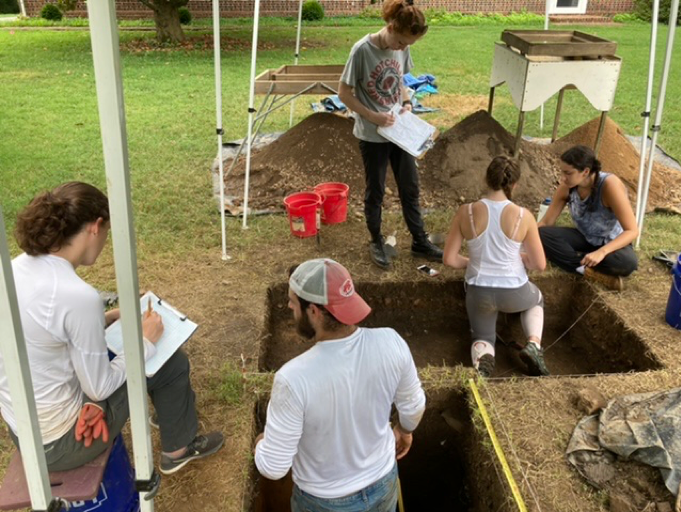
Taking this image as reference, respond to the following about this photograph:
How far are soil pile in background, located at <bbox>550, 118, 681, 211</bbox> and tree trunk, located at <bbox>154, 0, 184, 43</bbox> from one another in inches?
507

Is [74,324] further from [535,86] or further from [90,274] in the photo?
[535,86]

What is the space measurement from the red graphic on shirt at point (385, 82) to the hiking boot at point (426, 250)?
47.2 inches

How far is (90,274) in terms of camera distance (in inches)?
175

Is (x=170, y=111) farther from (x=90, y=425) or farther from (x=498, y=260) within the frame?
(x=90, y=425)

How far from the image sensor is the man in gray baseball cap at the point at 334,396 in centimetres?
179

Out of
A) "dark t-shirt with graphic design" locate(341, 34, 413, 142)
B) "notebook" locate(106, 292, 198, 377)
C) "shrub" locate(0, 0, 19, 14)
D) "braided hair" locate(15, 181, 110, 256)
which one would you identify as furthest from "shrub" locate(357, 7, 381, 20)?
"braided hair" locate(15, 181, 110, 256)

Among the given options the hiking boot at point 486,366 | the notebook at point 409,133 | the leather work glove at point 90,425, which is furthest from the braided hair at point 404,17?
the leather work glove at point 90,425

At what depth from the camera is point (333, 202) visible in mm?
5164

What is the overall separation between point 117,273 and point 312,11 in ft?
75.4

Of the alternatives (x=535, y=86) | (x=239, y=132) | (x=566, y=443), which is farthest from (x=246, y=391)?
(x=239, y=132)

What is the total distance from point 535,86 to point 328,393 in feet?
14.1

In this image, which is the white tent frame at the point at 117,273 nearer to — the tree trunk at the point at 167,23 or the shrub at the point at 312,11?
the tree trunk at the point at 167,23

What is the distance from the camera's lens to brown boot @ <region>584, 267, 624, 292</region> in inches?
165

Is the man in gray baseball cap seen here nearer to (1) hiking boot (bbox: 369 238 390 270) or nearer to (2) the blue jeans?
(2) the blue jeans
